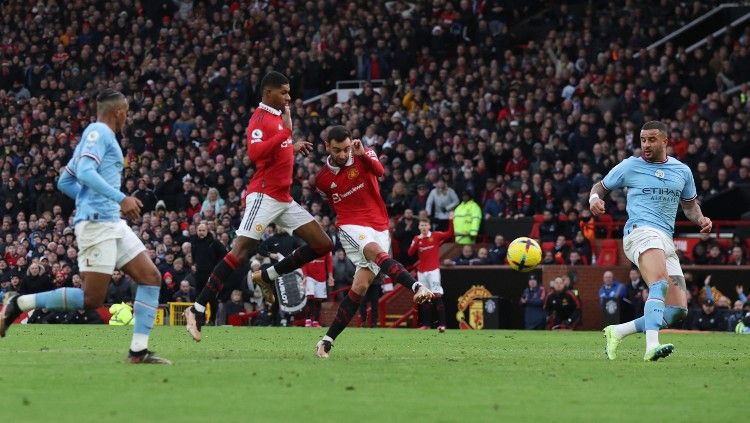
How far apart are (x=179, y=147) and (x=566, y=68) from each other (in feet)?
34.5

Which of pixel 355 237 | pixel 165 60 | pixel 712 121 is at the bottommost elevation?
pixel 355 237

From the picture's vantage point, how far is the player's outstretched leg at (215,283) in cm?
1415

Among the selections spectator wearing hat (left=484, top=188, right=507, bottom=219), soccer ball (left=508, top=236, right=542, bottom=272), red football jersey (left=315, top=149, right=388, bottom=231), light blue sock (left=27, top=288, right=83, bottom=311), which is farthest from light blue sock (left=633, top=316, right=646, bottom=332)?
spectator wearing hat (left=484, top=188, right=507, bottom=219)

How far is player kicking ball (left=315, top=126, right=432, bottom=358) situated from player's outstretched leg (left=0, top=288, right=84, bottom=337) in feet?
9.64

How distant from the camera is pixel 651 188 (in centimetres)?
1384

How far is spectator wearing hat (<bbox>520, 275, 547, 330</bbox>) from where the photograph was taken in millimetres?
27016

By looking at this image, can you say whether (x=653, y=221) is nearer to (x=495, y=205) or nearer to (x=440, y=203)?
(x=495, y=205)

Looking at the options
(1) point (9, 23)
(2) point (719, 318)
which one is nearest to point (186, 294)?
(2) point (719, 318)

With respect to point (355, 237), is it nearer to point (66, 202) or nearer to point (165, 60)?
point (66, 202)

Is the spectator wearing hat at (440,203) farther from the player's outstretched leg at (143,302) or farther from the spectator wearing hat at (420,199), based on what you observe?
the player's outstretched leg at (143,302)

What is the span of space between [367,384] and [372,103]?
25153 mm

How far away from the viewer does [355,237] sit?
14.4m

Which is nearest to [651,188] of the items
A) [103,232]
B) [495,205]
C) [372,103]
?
[103,232]

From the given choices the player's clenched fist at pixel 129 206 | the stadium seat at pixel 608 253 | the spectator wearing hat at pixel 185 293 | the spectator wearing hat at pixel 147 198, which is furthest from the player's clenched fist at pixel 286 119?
the spectator wearing hat at pixel 147 198
